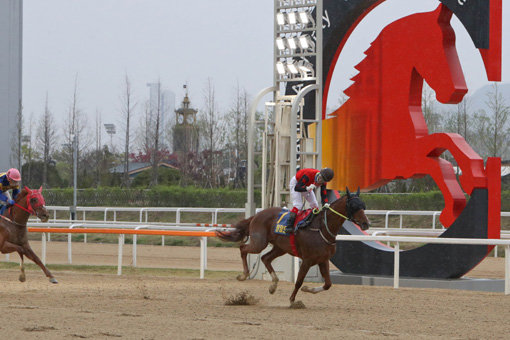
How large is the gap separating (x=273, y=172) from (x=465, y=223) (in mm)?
2751

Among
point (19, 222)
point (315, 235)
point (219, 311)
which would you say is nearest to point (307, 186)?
point (315, 235)

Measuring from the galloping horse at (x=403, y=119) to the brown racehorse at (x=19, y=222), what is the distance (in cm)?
423

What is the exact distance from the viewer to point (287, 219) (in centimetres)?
771

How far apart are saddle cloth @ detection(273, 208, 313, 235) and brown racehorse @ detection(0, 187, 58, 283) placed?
2929 mm

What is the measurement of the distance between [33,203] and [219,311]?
326 centimetres

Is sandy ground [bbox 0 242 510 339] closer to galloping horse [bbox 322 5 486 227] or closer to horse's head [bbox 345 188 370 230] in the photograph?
horse's head [bbox 345 188 370 230]

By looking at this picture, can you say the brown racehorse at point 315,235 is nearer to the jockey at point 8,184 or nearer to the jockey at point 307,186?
the jockey at point 307,186

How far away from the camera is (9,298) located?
25.6 feet

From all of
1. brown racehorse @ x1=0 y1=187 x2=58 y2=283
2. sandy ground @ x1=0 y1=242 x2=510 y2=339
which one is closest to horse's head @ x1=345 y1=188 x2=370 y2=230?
sandy ground @ x1=0 y1=242 x2=510 y2=339

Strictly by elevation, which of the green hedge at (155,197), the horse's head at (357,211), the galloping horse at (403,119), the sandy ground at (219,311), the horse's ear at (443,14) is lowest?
the sandy ground at (219,311)

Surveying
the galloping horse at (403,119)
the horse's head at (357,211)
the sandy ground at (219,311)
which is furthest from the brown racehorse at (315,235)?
the galloping horse at (403,119)

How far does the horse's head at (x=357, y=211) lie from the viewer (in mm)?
6855

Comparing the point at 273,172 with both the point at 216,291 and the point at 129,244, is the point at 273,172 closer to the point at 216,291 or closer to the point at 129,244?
the point at 216,291

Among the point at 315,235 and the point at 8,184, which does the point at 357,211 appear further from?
the point at 8,184
